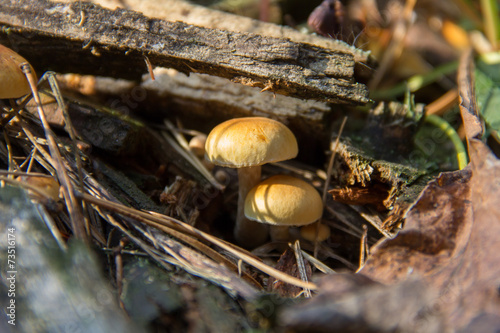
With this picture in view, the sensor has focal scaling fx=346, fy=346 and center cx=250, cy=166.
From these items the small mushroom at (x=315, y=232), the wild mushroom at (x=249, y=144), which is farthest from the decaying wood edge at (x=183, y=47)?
the small mushroom at (x=315, y=232)

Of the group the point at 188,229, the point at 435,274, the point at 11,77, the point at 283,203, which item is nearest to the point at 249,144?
the point at 283,203

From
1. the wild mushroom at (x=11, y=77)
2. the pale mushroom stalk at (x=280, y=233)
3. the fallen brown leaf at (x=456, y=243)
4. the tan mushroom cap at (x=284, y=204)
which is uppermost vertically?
the wild mushroom at (x=11, y=77)

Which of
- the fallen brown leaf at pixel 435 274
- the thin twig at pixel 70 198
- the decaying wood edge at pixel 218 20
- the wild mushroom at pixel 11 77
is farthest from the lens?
the decaying wood edge at pixel 218 20

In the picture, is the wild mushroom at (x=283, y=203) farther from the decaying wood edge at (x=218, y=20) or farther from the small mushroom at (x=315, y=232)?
the decaying wood edge at (x=218, y=20)

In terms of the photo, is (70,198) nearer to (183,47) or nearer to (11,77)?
(11,77)

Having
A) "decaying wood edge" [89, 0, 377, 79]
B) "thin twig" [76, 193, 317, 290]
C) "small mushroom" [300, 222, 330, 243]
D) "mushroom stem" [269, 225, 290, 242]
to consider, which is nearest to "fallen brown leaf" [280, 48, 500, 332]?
"thin twig" [76, 193, 317, 290]

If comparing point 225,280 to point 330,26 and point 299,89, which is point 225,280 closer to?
point 299,89
